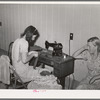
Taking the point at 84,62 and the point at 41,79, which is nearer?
the point at 41,79

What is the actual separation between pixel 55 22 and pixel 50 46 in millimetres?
472

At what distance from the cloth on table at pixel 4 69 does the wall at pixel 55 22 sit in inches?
10.0

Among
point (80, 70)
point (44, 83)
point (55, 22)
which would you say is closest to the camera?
point (44, 83)

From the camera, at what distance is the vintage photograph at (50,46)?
283cm

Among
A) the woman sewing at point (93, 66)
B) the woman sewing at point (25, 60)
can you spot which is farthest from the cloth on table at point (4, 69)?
the woman sewing at point (93, 66)

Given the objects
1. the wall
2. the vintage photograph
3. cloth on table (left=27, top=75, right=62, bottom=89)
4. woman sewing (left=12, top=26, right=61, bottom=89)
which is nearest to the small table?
the vintage photograph

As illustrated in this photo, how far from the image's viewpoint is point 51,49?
362cm

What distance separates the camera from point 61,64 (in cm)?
316

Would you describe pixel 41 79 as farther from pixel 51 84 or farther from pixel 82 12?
pixel 82 12

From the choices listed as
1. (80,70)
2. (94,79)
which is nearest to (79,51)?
(80,70)

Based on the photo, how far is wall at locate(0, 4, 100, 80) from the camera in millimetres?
3076

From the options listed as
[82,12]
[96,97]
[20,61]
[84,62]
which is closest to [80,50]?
[84,62]

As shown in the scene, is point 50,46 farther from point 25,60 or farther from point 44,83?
point 44,83
